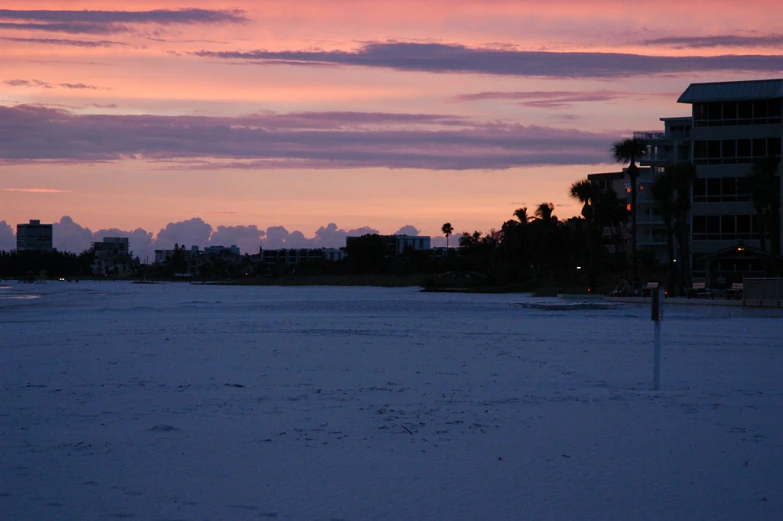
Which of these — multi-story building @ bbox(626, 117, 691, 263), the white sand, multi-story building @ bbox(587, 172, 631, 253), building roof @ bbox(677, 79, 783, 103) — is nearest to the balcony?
multi-story building @ bbox(626, 117, 691, 263)

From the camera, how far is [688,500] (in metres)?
7.95

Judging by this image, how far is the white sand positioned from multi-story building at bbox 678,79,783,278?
1729 inches

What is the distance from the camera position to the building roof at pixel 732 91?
2432 inches

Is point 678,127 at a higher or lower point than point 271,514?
higher

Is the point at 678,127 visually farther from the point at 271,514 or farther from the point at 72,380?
the point at 271,514

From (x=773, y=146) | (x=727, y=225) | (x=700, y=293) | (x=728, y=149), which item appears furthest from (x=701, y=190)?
(x=700, y=293)

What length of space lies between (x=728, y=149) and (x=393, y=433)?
188 feet

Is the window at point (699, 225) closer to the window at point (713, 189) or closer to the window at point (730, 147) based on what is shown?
the window at point (713, 189)

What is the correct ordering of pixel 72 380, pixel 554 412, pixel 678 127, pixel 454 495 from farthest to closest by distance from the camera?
pixel 678 127 → pixel 72 380 → pixel 554 412 → pixel 454 495

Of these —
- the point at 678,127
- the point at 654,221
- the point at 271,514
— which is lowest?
the point at 271,514

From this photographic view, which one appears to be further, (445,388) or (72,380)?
(72,380)

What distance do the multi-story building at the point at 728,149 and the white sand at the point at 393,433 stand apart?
4391cm

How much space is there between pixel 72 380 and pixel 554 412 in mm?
8182

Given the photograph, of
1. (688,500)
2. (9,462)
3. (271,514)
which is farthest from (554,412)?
(9,462)
